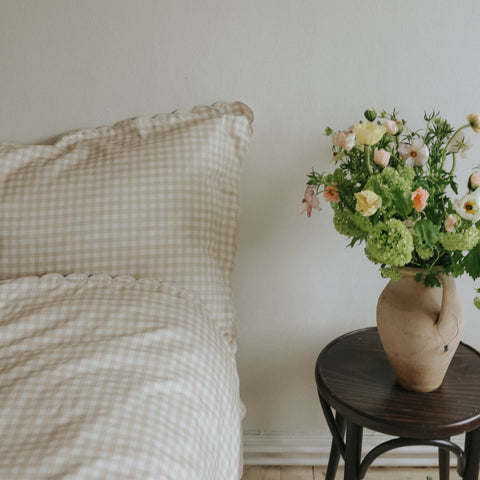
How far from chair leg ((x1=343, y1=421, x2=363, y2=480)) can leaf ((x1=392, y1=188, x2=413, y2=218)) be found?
0.44m

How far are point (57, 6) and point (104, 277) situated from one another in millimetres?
668

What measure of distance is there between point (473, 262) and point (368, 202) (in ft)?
0.74

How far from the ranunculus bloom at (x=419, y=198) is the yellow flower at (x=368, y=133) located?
116 mm

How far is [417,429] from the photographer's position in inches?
37.6

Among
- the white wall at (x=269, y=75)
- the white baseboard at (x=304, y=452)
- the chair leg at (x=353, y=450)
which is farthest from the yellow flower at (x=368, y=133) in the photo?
the white baseboard at (x=304, y=452)

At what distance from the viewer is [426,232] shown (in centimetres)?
90

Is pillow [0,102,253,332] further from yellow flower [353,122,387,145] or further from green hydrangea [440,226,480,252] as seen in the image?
green hydrangea [440,226,480,252]

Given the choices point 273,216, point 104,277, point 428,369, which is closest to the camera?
point 428,369

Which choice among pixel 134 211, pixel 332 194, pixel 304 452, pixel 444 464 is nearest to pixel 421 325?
pixel 332 194

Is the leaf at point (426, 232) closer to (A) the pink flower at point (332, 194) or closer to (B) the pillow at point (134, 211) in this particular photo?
(A) the pink flower at point (332, 194)

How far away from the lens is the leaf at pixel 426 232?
2.94ft

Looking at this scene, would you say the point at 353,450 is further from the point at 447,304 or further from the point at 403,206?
the point at 403,206

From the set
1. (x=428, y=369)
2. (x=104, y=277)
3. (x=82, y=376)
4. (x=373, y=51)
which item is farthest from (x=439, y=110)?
(x=82, y=376)

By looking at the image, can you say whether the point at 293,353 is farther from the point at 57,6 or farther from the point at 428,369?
the point at 57,6
